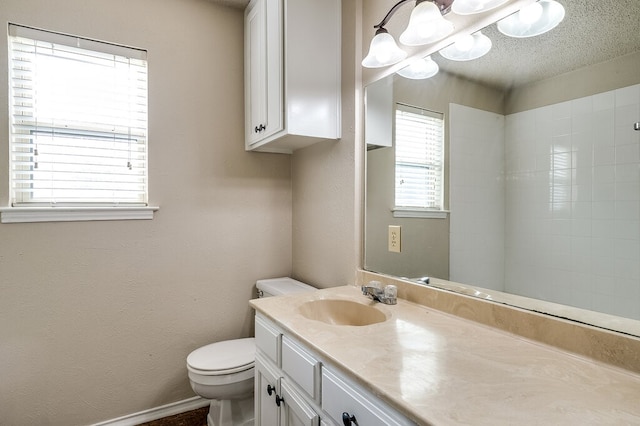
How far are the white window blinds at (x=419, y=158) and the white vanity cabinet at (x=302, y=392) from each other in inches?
32.6

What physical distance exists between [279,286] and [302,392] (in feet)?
3.39

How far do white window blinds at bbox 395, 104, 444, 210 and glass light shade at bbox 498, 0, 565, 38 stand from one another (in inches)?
15.3

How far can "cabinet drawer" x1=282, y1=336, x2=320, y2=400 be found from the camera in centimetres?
100

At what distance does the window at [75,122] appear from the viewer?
1.68 m

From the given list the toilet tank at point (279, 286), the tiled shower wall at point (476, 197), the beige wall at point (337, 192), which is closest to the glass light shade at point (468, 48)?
the tiled shower wall at point (476, 197)

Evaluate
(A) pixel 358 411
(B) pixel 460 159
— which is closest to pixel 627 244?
(B) pixel 460 159

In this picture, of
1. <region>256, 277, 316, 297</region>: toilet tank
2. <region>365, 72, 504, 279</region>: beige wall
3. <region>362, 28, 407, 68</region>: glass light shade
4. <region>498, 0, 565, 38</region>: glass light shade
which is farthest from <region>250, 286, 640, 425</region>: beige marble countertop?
<region>362, 28, 407, 68</region>: glass light shade

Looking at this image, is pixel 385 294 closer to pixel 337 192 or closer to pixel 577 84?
pixel 337 192

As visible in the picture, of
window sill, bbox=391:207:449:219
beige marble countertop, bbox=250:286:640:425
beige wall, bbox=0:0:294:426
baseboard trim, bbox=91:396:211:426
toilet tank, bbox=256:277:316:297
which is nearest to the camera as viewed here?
beige marble countertop, bbox=250:286:640:425

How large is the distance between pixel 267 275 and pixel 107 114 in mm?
1358

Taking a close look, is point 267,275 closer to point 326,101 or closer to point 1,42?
point 326,101

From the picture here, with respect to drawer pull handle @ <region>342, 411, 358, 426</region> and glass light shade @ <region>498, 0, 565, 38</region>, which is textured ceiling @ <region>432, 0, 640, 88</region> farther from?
drawer pull handle @ <region>342, 411, 358, 426</region>

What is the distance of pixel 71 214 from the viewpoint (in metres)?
1.75

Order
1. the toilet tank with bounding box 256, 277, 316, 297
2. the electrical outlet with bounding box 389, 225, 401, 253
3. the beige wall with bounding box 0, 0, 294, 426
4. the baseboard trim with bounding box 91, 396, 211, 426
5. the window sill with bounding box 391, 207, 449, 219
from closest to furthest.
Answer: the window sill with bounding box 391, 207, 449, 219, the electrical outlet with bounding box 389, 225, 401, 253, the beige wall with bounding box 0, 0, 294, 426, the baseboard trim with bounding box 91, 396, 211, 426, the toilet tank with bounding box 256, 277, 316, 297
